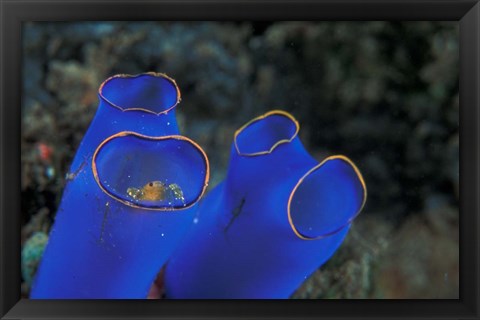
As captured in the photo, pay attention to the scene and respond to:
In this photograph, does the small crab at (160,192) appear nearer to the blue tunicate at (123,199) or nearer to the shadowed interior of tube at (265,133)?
the blue tunicate at (123,199)

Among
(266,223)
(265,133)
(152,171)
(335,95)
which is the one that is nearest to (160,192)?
(152,171)

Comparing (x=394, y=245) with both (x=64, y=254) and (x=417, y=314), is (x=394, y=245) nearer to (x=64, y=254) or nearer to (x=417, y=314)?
(x=417, y=314)

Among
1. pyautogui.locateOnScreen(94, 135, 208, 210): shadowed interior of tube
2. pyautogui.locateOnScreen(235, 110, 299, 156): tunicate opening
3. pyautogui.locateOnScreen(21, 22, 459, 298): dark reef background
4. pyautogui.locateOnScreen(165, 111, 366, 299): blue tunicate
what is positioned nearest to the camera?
pyautogui.locateOnScreen(94, 135, 208, 210): shadowed interior of tube

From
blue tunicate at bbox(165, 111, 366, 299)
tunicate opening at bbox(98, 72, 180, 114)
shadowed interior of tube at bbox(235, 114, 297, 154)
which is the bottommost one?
blue tunicate at bbox(165, 111, 366, 299)

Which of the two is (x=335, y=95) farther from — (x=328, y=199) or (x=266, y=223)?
(x=266, y=223)

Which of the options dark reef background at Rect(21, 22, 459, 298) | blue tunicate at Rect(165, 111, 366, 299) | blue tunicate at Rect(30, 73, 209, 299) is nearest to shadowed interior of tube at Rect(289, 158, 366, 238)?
blue tunicate at Rect(165, 111, 366, 299)

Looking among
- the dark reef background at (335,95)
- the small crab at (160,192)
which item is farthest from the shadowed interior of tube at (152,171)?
the dark reef background at (335,95)

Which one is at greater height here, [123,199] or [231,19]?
[231,19]

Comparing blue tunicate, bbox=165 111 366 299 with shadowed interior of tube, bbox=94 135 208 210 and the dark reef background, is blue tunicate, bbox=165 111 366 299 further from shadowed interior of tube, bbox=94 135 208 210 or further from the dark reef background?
the dark reef background
